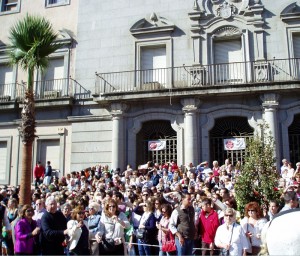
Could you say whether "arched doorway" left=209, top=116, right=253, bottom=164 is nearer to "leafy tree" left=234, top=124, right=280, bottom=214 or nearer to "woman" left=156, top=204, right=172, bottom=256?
"leafy tree" left=234, top=124, right=280, bottom=214

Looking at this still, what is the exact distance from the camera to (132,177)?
54.2ft

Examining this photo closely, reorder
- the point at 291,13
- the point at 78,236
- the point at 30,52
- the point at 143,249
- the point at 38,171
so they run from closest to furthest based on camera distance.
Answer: the point at 78,236 < the point at 143,249 < the point at 30,52 < the point at 291,13 < the point at 38,171

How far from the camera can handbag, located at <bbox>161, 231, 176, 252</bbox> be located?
26.8ft

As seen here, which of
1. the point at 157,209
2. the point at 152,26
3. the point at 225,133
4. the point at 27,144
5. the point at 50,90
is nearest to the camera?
the point at 157,209

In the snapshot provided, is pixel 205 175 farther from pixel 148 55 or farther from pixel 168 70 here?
pixel 148 55

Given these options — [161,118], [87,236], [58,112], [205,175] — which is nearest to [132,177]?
[205,175]

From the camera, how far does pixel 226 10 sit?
66.5 ft

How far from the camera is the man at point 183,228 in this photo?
7.98 m

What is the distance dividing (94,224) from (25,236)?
138 centimetres

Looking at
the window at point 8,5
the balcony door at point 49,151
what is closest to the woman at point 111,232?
the balcony door at point 49,151

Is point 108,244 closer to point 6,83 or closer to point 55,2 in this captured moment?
point 6,83

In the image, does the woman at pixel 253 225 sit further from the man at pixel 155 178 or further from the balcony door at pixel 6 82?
the balcony door at pixel 6 82

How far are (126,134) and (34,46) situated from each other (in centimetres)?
781

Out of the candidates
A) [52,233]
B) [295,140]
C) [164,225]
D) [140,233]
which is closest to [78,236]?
[52,233]
